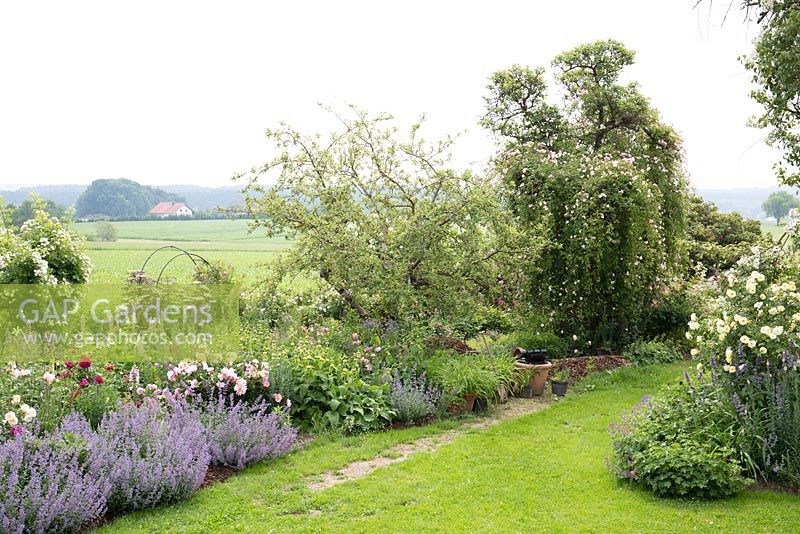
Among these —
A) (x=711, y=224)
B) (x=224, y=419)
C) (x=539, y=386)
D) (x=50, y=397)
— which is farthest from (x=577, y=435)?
(x=711, y=224)

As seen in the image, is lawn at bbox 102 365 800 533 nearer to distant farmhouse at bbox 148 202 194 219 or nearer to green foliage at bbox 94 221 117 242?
distant farmhouse at bbox 148 202 194 219

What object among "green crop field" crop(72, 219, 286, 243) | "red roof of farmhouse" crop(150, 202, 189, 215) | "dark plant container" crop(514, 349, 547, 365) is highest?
"red roof of farmhouse" crop(150, 202, 189, 215)

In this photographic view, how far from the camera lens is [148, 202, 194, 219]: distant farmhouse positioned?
17.6 meters

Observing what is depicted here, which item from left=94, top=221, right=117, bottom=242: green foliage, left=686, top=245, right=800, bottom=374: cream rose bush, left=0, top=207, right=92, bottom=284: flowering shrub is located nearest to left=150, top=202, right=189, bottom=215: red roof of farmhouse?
left=94, top=221, right=117, bottom=242: green foliage

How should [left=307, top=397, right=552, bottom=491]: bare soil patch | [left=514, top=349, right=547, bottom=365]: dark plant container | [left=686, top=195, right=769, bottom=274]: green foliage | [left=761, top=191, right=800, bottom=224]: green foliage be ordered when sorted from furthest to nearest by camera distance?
[left=761, top=191, right=800, bottom=224]: green foliage
[left=686, top=195, right=769, bottom=274]: green foliage
[left=514, top=349, right=547, bottom=365]: dark plant container
[left=307, top=397, right=552, bottom=491]: bare soil patch

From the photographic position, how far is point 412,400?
267 inches

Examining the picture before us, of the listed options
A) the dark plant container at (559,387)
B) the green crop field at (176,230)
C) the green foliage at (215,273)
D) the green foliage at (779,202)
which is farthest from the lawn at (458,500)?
the green foliage at (779,202)

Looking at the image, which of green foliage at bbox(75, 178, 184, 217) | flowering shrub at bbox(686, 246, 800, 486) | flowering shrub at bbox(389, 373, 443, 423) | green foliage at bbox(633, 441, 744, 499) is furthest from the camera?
green foliage at bbox(75, 178, 184, 217)

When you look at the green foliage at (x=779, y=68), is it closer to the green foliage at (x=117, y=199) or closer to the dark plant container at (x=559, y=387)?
the dark plant container at (x=559, y=387)

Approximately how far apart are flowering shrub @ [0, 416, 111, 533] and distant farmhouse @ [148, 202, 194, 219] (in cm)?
1280

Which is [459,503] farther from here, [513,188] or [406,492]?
[513,188]

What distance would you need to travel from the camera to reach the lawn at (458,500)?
4375mm

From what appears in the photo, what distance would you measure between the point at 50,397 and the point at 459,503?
3.06 meters

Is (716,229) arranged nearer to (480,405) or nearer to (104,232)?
(480,405)
